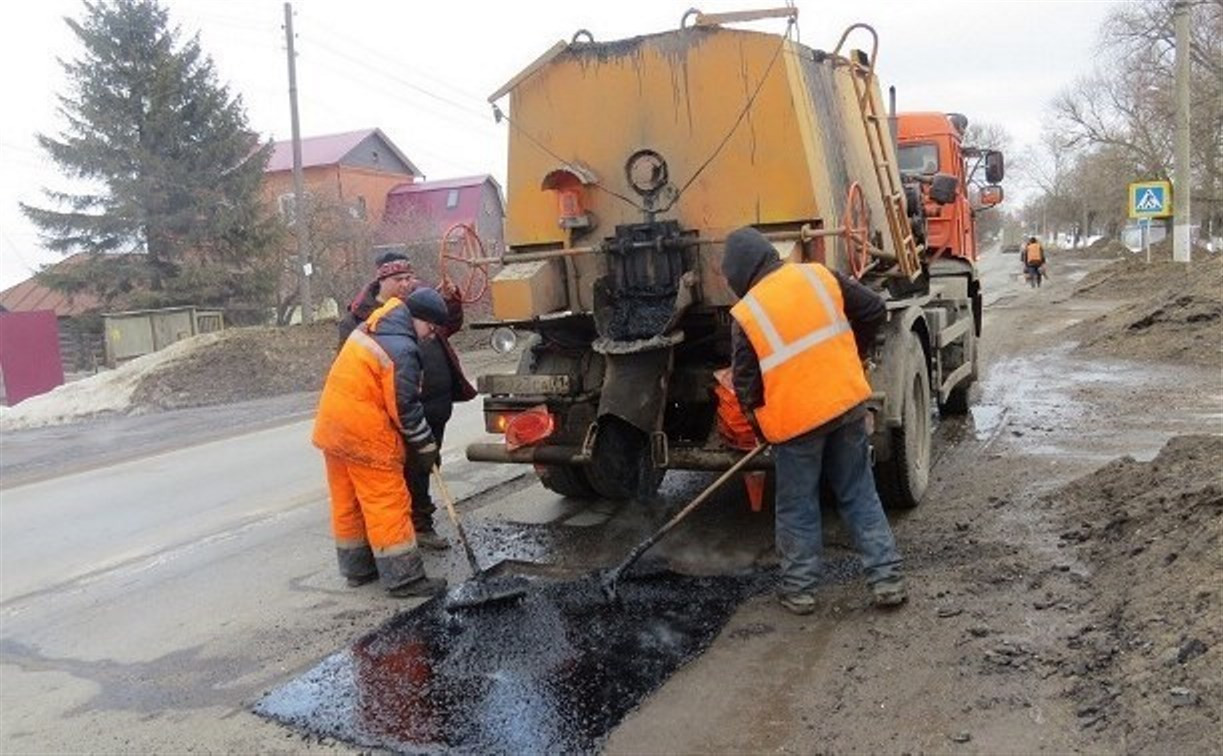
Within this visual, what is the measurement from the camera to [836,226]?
5520mm

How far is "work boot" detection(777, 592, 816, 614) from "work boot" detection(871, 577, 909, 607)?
27 cm

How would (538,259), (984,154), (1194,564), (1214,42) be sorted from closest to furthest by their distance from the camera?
(1194,564), (538,259), (984,154), (1214,42)

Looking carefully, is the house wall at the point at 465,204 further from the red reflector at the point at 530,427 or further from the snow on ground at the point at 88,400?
the red reflector at the point at 530,427

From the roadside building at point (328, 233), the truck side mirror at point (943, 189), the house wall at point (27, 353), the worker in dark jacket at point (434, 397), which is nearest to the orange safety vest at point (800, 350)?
the worker in dark jacket at point (434, 397)

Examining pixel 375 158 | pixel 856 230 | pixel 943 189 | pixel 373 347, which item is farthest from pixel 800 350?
pixel 375 158

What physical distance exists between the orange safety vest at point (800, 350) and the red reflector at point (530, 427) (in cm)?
159

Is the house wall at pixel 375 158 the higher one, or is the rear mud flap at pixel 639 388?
the house wall at pixel 375 158

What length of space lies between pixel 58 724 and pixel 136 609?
55.5 inches

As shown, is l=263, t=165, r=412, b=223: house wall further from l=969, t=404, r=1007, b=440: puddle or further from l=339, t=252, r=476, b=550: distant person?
l=339, t=252, r=476, b=550: distant person

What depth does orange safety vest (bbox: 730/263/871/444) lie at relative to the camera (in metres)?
4.33

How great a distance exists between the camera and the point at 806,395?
4.34m

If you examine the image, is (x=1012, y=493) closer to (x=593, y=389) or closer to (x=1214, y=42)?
(x=593, y=389)

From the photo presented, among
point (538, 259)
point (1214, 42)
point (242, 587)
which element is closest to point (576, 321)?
point (538, 259)

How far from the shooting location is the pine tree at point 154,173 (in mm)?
26188
